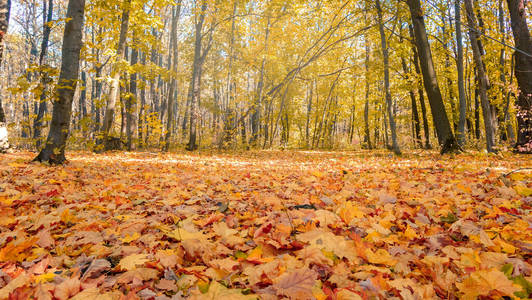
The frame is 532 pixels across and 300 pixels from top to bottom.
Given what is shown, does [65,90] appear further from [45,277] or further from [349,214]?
[349,214]

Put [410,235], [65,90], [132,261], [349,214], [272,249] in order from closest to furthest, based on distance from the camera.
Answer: [132,261] → [272,249] → [410,235] → [349,214] → [65,90]

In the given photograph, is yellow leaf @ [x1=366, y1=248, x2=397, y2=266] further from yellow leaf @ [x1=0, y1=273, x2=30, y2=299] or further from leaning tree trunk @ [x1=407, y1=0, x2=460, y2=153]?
leaning tree trunk @ [x1=407, y1=0, x2=460, y2=153]

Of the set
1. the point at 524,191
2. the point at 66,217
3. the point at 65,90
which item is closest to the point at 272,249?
the point at 66,217

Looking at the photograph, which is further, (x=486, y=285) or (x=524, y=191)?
(x=524, y=191)

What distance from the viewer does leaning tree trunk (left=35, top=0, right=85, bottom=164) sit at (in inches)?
201

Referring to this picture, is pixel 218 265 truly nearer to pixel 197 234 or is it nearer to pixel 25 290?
pixel 197 234

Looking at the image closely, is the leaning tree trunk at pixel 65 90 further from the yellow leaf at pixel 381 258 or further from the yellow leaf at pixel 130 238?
the yellow leaf at pixel 381 258

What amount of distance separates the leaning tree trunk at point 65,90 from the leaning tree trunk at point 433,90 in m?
8.53

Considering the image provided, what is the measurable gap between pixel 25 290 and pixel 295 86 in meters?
20.2

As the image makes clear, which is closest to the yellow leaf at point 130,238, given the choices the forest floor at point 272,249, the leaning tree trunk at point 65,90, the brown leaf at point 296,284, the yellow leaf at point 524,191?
the forest floor at point 272,249

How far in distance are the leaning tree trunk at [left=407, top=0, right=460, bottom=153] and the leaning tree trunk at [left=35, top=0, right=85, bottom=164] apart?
28.0ft

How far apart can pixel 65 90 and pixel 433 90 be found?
30.4 ft

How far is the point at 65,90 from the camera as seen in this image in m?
5.17

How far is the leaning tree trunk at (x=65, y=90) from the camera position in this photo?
5.10 meters
